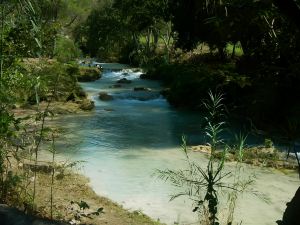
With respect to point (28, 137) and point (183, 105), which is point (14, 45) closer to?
point (28, 137)

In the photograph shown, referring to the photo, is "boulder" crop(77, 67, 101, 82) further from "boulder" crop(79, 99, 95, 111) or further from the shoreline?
the shoreline

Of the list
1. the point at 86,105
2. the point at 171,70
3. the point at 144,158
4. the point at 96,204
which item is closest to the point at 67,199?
the point at 96,204

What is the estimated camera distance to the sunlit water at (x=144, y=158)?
807 centimetres

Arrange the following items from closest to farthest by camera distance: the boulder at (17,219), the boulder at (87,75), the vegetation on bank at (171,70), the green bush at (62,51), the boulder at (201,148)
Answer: the boulder at (17,219) → the vegetation on bank at (171,70) → the green bush at (62,51) → the boulder at (201,148) → the boulder at (87,75)

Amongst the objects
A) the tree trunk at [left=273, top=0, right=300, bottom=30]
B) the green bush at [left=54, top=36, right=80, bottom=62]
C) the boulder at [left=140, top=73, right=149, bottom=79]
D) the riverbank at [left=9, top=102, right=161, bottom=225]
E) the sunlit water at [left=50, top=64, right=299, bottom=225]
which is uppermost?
the tree trunk at [left=273, top=0, right=300, bottom=30]

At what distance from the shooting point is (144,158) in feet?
37.6

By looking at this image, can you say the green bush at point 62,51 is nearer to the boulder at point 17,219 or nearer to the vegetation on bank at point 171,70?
the vegetation on bank at point 171,70

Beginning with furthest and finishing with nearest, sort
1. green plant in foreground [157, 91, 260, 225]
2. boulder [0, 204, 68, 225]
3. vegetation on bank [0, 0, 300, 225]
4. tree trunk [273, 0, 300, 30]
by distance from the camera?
vegetation on bank [0, 0, 300, 225], green plant in foreground [157, 91, 260, 225], tree trunk [273, 0, 300, 30], boulder [0, 204, 68, 225]

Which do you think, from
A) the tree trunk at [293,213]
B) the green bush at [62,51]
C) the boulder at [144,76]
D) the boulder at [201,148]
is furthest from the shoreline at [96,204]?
the boulder at [144,76]

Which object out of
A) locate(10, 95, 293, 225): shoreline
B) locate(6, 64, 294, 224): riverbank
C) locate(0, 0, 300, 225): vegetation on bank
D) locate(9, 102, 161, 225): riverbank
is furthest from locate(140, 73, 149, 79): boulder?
locate(10, 95, 293, 225): shoreline

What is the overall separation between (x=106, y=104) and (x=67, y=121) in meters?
4.75

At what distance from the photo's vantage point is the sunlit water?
8070 millimetres

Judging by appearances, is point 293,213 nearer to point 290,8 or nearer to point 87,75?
point 290,8

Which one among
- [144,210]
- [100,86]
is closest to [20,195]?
[144,210]
